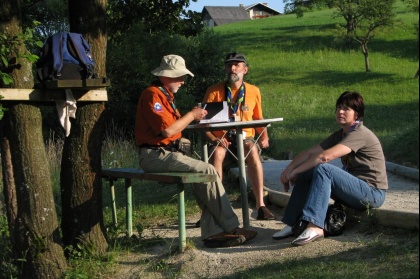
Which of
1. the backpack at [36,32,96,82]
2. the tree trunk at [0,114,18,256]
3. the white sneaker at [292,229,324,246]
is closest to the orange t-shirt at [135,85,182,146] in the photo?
the backpack at [36,32,96,82]

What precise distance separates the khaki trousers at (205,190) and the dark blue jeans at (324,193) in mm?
560

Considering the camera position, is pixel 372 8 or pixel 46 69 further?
pixel 372 8

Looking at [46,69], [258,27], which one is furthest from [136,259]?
[258,27]

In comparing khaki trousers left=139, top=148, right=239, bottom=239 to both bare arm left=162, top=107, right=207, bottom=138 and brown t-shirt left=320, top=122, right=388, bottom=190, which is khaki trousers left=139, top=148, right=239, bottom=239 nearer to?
bare arm left=162, top=107, right=207, bottom=138

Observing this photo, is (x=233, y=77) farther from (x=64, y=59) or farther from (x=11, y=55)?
(x=11, y=55)

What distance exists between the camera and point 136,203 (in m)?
11.3

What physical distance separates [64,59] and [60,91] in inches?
15.0

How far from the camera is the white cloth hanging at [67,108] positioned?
7.74 metres

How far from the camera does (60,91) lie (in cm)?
776

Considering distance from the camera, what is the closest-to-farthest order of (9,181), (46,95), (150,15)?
(46,95) → (9,181) → (150,15)

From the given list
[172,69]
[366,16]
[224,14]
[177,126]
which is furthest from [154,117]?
[224,14]

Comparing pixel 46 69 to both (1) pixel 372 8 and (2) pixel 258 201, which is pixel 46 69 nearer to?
(2) pixel 258 201

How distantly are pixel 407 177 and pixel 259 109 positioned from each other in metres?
2.99

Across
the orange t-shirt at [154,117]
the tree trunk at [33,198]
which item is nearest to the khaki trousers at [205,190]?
the orange t-shirt at [154,117]
